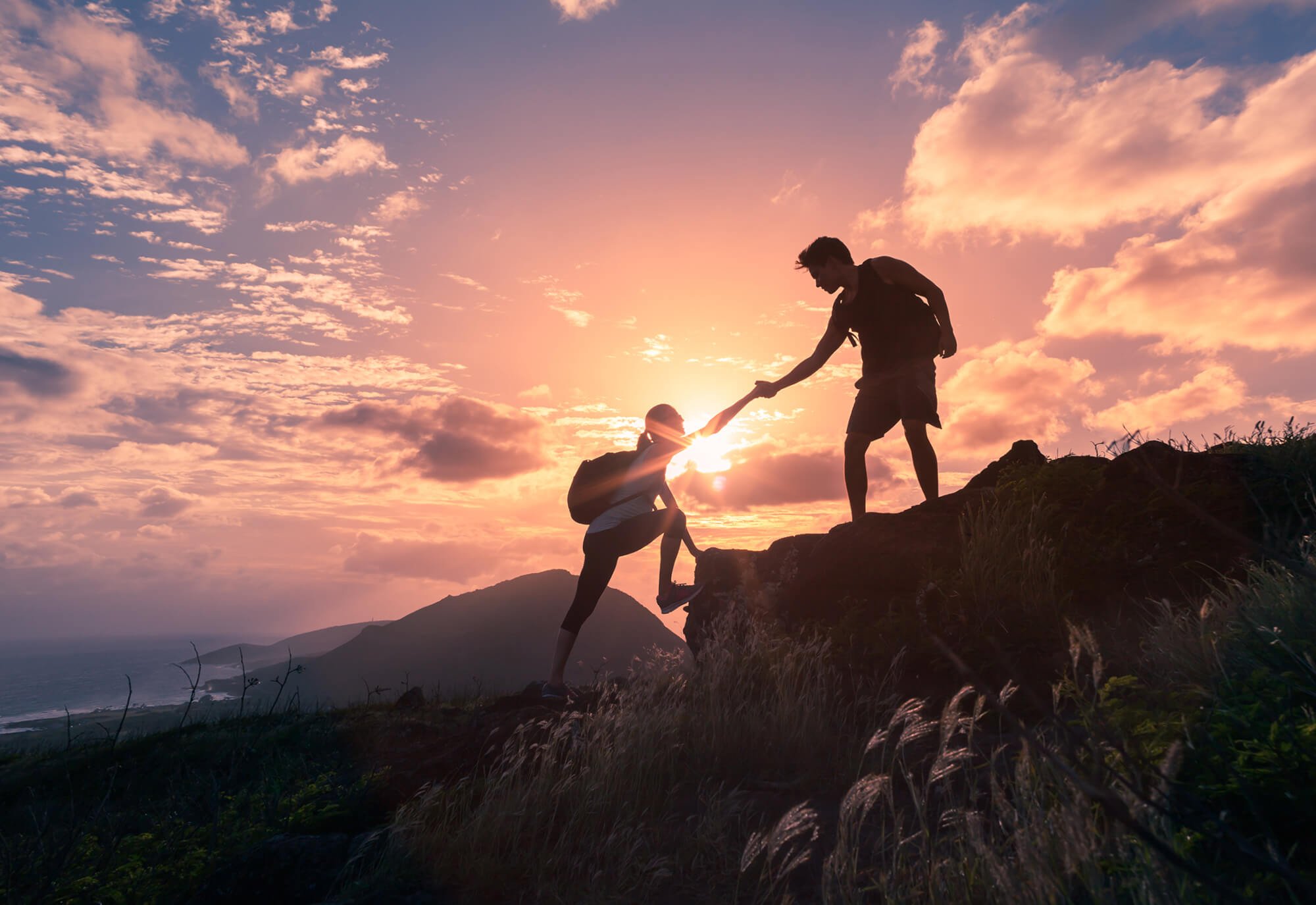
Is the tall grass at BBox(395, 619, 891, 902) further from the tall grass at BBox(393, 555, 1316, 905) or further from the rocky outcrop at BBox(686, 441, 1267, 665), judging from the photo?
the rocky outcrop at BBox(686, 441, 1267, 665)

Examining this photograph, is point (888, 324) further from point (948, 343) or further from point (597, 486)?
point (597, 486)

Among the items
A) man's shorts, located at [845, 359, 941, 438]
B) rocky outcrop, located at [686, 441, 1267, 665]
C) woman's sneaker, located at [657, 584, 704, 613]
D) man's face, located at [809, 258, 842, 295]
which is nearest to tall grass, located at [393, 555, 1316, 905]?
rocky outcrop, located at [686, 441, 1267, 665]

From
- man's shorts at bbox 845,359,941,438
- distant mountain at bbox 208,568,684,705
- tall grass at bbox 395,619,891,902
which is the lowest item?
distant mountain at bbox 208,568,684,705

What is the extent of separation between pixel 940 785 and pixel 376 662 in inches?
6117

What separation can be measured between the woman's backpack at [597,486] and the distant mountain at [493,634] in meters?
113

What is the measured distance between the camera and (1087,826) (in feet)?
7.20

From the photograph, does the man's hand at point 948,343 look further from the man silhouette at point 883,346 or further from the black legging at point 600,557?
the black legging at point 600,557

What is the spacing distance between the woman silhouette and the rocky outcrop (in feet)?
3.71

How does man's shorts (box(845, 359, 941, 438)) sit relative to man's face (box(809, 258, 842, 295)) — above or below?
below

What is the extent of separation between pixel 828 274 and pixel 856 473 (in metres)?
1.75

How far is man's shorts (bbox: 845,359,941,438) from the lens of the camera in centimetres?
618

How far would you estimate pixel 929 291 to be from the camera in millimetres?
6242

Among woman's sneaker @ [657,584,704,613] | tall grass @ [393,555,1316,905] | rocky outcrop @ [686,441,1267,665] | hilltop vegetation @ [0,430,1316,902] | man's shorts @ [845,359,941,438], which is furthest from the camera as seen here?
woman's sneaker @ [657,584,704,613]

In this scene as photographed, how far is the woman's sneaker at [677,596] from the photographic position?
24.0 feet
